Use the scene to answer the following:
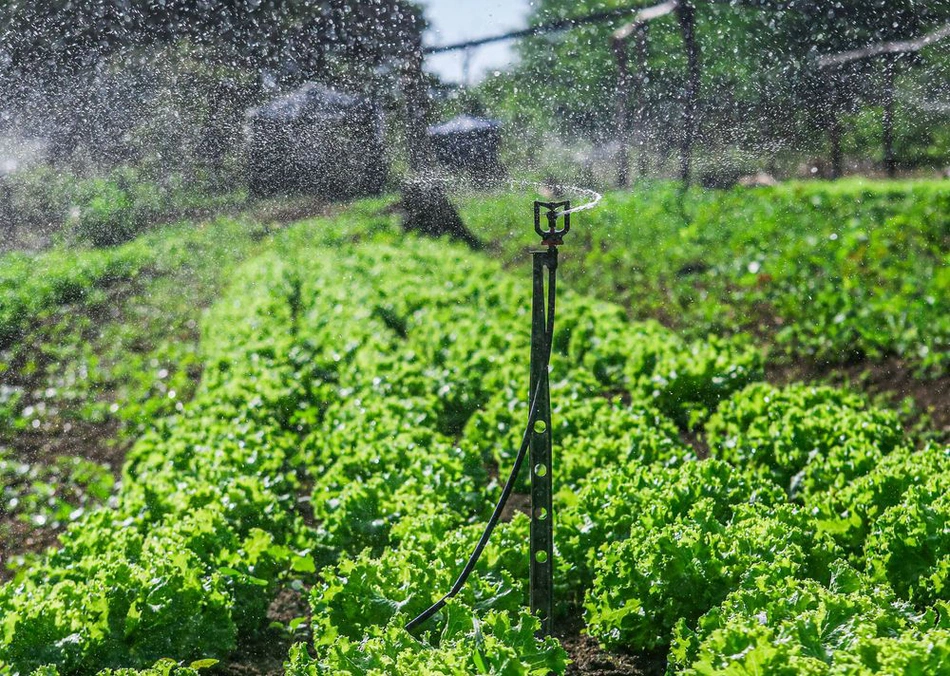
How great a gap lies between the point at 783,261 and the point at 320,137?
6.00m

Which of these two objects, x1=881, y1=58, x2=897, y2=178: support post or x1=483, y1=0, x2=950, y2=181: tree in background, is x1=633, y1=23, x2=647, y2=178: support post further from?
x1=881, y1=58, x2=897, y2=178: support post

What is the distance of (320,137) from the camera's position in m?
5.12

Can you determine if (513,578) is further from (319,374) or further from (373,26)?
(319,374)

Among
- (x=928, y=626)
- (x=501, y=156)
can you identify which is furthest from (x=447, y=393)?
(x=928, y=626)

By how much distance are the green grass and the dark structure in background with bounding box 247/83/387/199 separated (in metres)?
0.98

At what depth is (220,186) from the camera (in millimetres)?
7613

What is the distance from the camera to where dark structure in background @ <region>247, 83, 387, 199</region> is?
477cm

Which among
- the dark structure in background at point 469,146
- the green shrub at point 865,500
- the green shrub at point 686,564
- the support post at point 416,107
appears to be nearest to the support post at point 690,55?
the dark structure in background at point 469,146

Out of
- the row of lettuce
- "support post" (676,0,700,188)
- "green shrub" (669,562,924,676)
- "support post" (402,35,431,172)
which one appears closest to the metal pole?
the row of lettuce

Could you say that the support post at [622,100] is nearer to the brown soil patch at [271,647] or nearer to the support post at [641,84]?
the support post at [641,84]

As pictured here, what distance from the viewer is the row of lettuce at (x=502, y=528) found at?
255 centimetres

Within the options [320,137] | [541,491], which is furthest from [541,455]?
[320,137]

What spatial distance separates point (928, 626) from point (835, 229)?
8923 mm

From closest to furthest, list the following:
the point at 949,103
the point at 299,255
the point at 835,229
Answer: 1. the point at 949,103
2. the point at 835,229
3. the point at 299,255
